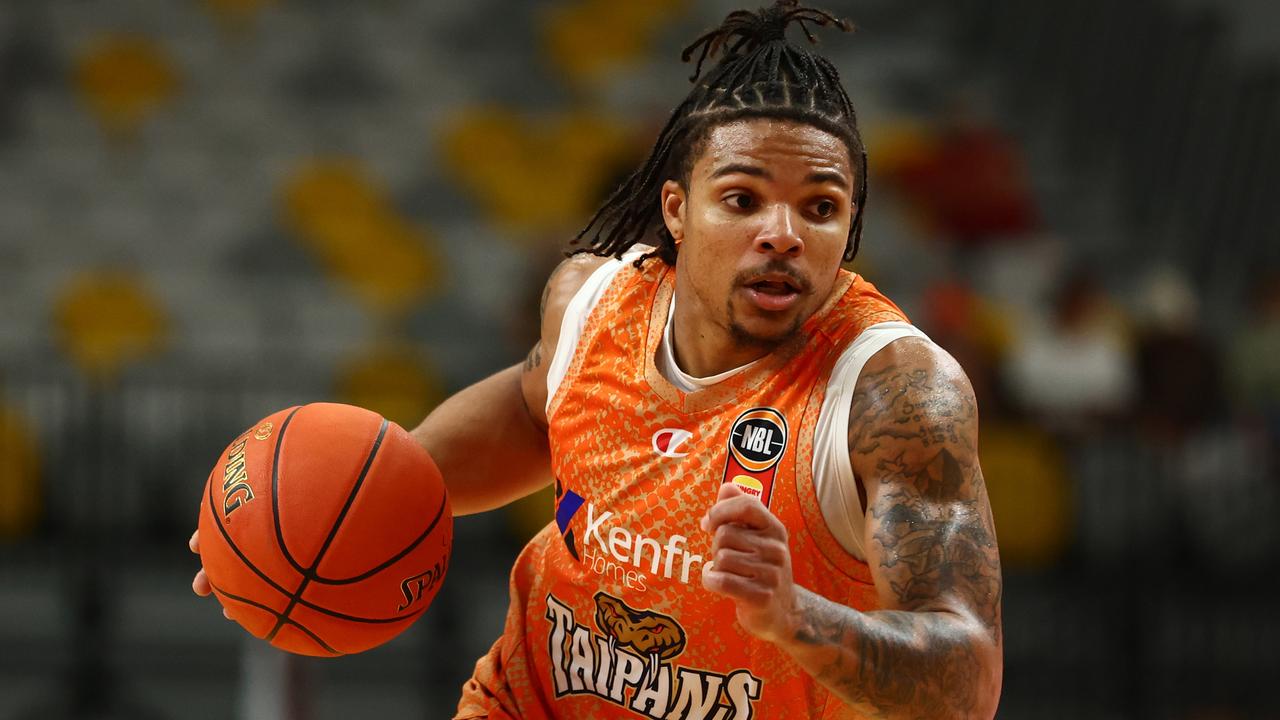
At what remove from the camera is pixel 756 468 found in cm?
309

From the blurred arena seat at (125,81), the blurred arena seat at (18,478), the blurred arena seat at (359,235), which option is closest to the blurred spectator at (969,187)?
the blurred arena seat at (359,235)

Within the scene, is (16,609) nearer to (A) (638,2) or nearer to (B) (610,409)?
(B) (610,409)

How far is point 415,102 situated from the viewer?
35.6 feet

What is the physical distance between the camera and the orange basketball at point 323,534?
10.6 ft

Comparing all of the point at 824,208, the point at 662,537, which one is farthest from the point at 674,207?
the point at 662,537

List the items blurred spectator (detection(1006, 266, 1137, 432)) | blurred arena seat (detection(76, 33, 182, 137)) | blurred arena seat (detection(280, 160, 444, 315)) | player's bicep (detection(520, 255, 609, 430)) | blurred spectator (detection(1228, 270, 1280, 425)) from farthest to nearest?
blurred arena seat (detection(76, 33, 182, 137))
blurred arena seat (detection(280, 160, 444, 315))
blurred spectator (detection(1228, 270, 1280, 425))
blurred spectator (detection(1006, 266, 1137, 432))
player's bicep (detection(520, 255, 609, 430))

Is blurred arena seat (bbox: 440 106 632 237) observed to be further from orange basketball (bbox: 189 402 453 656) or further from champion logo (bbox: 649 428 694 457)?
champion logo (bbox: 649 428 694 457)

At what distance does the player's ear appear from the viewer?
3396 mm

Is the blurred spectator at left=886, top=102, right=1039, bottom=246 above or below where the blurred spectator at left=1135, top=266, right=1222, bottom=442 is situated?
above

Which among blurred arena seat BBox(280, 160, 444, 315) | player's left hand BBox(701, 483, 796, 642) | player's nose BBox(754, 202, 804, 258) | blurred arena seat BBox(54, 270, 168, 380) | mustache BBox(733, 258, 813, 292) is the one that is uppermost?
blurred arena seat BBox(280, 160, 444, 315)

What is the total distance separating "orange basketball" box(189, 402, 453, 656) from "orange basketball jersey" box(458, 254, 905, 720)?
0.95ft

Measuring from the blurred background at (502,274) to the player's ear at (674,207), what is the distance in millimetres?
3297

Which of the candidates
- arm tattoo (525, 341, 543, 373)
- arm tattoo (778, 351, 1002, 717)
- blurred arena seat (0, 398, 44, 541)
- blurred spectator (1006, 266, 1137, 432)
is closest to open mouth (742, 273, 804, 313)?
arm tattoo (778, 351, 1002, 717)

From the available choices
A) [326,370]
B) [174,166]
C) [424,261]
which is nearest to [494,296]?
[424,261]
